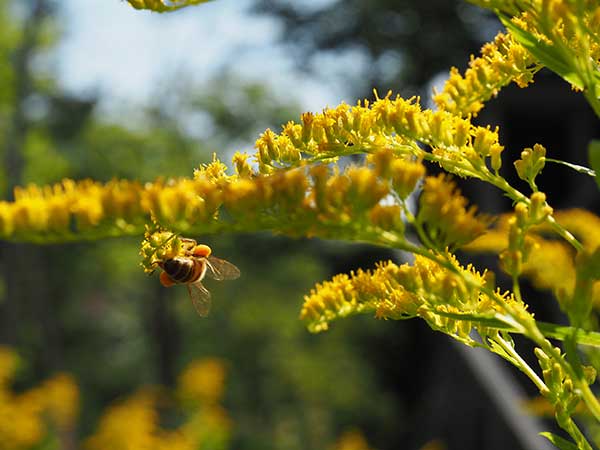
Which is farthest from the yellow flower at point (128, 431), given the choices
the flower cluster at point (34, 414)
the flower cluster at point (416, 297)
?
the flower cluster at point (416, 297)

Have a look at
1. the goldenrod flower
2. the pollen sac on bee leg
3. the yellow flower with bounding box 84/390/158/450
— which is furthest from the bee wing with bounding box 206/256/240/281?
the yellow flower with bounding box 84/390/158/450

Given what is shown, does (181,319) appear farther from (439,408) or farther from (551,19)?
(551,19)

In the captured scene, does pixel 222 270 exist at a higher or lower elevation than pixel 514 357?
lower

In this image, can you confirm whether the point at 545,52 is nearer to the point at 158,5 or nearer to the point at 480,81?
the point at 480,81

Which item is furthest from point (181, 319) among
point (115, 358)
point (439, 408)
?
point (439, 408)

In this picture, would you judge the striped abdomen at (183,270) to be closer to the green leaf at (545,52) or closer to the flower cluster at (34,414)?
the green leaf at (545,52)

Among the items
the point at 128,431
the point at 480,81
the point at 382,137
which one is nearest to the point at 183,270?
the point at 382,137
